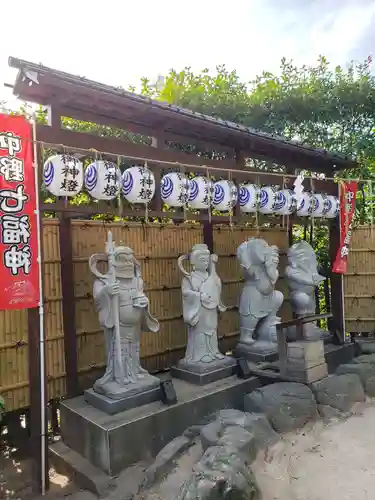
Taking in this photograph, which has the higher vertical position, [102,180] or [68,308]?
[102,180]

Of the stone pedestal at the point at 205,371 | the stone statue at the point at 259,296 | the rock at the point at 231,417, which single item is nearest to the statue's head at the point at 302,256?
the stone statue at the point at 259,296

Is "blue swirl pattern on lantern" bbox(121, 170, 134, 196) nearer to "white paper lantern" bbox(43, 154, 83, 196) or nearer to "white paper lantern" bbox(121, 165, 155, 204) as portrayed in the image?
"white paper lantern" bbox(121, 165, 155, 204)

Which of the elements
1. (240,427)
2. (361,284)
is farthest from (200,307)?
(361,284)

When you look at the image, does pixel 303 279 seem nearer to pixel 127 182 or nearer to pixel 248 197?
pixel 248 197

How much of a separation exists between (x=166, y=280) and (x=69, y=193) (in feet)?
9.42

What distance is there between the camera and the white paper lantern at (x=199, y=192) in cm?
629

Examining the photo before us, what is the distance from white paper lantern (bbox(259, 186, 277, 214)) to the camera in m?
7.36

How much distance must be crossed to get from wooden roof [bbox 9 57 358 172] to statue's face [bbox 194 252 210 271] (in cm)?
212

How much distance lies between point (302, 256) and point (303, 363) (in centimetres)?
262

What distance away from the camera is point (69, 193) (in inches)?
195

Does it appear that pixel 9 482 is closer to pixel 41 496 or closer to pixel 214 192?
pixel 41 496

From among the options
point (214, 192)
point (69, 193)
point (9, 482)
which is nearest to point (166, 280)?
point (214, 192)

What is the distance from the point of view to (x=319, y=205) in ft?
27.9

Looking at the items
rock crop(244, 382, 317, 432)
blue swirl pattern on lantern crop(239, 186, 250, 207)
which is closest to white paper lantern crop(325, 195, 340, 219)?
blue swirl pattern on lantern crop(239, 186, 250, 207)
